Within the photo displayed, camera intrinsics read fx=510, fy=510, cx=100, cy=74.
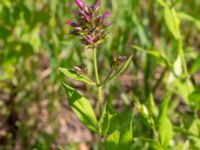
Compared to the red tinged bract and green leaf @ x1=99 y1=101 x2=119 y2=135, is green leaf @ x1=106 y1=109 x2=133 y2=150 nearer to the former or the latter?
green leaf @ x1=99 y1=101 x2=119 y2=135

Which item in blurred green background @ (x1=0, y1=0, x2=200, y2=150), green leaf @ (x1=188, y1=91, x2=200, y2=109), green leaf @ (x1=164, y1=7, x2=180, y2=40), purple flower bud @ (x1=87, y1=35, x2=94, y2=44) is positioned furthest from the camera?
blurred green background @ (x1=0, y1=0, x2=200, y2=150)

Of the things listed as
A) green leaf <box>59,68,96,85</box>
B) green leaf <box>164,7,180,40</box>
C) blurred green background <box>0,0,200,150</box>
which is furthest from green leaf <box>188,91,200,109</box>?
green leaf <box>59,68,96,85</box>

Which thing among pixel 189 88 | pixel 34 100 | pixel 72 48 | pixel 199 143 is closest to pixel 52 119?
pixel 34 100

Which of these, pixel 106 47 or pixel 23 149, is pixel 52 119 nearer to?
pixel 23 149

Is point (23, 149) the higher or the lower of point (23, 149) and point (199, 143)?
the lower

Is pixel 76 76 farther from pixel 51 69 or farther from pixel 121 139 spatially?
pixel 51 69

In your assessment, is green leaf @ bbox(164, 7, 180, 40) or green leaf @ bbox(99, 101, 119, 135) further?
green leaf @ bbox(164, 7, 180, 40)

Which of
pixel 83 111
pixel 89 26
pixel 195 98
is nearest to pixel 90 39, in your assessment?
pixel 89 26
